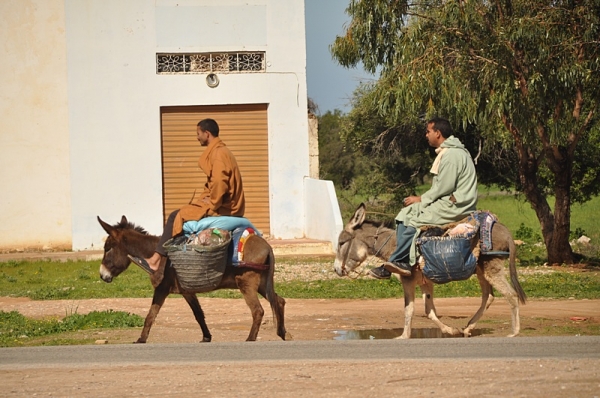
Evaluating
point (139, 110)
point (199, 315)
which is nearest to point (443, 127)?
point (199, 315)

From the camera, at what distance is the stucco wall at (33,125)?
22.8 m

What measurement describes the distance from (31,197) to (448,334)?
574 inches

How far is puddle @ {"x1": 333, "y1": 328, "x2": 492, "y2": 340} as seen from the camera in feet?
36.5

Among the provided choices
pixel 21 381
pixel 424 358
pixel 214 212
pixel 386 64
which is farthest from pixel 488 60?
pixel 21 381

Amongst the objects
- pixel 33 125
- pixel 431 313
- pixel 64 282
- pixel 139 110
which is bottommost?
pixel 64 282

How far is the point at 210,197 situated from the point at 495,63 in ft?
25.9

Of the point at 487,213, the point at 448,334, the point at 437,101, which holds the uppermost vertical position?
the point at 437,101

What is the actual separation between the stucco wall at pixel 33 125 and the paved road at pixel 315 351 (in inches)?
561

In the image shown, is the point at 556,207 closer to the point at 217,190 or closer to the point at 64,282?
the point at 64,282

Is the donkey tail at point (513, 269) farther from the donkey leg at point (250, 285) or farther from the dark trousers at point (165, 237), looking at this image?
the dark trousers at point (165, 237)

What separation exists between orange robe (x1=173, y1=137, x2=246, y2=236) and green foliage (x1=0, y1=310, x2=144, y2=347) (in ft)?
8.99

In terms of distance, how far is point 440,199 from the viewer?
1036 cm

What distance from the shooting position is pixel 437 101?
1747 cm

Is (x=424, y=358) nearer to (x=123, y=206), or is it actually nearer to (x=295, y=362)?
(x=295, y=362)
